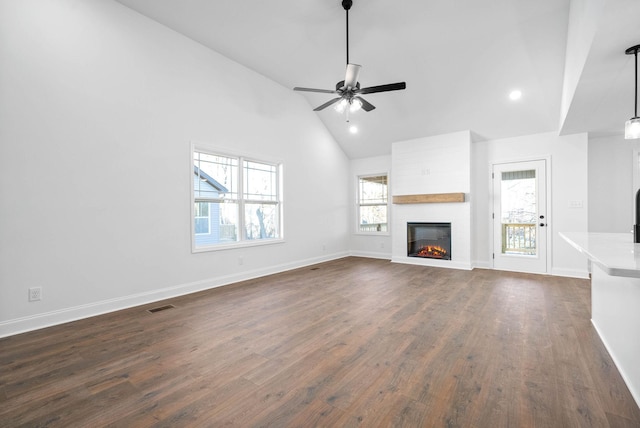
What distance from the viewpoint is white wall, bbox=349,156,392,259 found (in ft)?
24.0

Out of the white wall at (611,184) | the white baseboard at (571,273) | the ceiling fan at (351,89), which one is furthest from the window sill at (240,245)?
the white wall at (611,184)

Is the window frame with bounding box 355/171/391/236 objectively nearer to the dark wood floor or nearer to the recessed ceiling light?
the recessed ceiling light

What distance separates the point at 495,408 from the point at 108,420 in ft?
7.16

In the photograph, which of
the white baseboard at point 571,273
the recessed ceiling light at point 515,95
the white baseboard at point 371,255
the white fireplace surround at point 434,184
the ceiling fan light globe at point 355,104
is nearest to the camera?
the ceiling fan light globe at point 355,104

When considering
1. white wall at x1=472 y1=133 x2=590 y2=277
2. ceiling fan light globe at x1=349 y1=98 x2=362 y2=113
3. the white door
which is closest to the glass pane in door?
the white door

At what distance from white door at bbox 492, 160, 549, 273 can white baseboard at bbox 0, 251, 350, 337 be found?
4.65 metres

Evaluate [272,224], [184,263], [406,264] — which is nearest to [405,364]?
[184,263]

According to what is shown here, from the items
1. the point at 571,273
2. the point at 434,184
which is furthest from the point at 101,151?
the point at 571,273

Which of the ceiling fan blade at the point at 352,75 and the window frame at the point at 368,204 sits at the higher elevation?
the ceiling fan blade at the point at 352,75

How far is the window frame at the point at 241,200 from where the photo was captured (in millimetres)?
4301

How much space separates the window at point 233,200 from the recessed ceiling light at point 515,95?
13.7 feet

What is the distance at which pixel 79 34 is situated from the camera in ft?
10.7

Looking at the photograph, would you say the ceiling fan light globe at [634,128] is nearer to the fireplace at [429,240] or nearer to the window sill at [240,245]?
the fireplace at [429,240]

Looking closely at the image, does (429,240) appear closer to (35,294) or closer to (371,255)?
(371,255)
